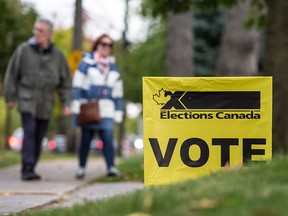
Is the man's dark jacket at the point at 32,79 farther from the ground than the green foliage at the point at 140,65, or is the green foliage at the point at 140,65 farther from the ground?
the green foliage at the point at 140,65

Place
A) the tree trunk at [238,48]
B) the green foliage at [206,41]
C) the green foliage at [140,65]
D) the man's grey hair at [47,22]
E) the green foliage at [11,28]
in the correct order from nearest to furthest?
1. the man's grey hair at [47,22]
2. the tree trunk at [238,48]
3. the green foliage at [11,28]
4. the green foliage at [206,41]
5. the green foliage at [140,65]

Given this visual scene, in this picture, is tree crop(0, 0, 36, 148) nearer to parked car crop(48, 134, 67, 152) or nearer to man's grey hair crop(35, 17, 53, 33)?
parked car crop(48, 134, 67, 152)

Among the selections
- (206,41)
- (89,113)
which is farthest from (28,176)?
(206,41)

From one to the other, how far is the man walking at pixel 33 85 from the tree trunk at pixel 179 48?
6302mm

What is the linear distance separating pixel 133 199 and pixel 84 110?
691cm

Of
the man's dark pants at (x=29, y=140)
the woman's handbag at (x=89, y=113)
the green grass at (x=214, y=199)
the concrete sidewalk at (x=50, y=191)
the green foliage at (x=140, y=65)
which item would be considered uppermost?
the green foliage at (x=140, y=65)

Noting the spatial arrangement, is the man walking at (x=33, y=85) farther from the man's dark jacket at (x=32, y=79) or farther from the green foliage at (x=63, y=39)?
the green foliage at (x=63, y=39)

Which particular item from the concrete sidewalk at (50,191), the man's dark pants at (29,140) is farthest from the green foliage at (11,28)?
the man's dark pants at (29,140)

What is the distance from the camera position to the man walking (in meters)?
11.4

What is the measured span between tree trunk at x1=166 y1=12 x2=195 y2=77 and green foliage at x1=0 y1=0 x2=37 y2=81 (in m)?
12.8

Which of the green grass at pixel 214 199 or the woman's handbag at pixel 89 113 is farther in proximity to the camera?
the woman's handbag at pixel 89 113

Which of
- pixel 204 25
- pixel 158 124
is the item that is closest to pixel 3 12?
pixel 204 25

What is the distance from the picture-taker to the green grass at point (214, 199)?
13.6ft

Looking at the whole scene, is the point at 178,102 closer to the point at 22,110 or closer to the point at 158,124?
the point at 158,124
